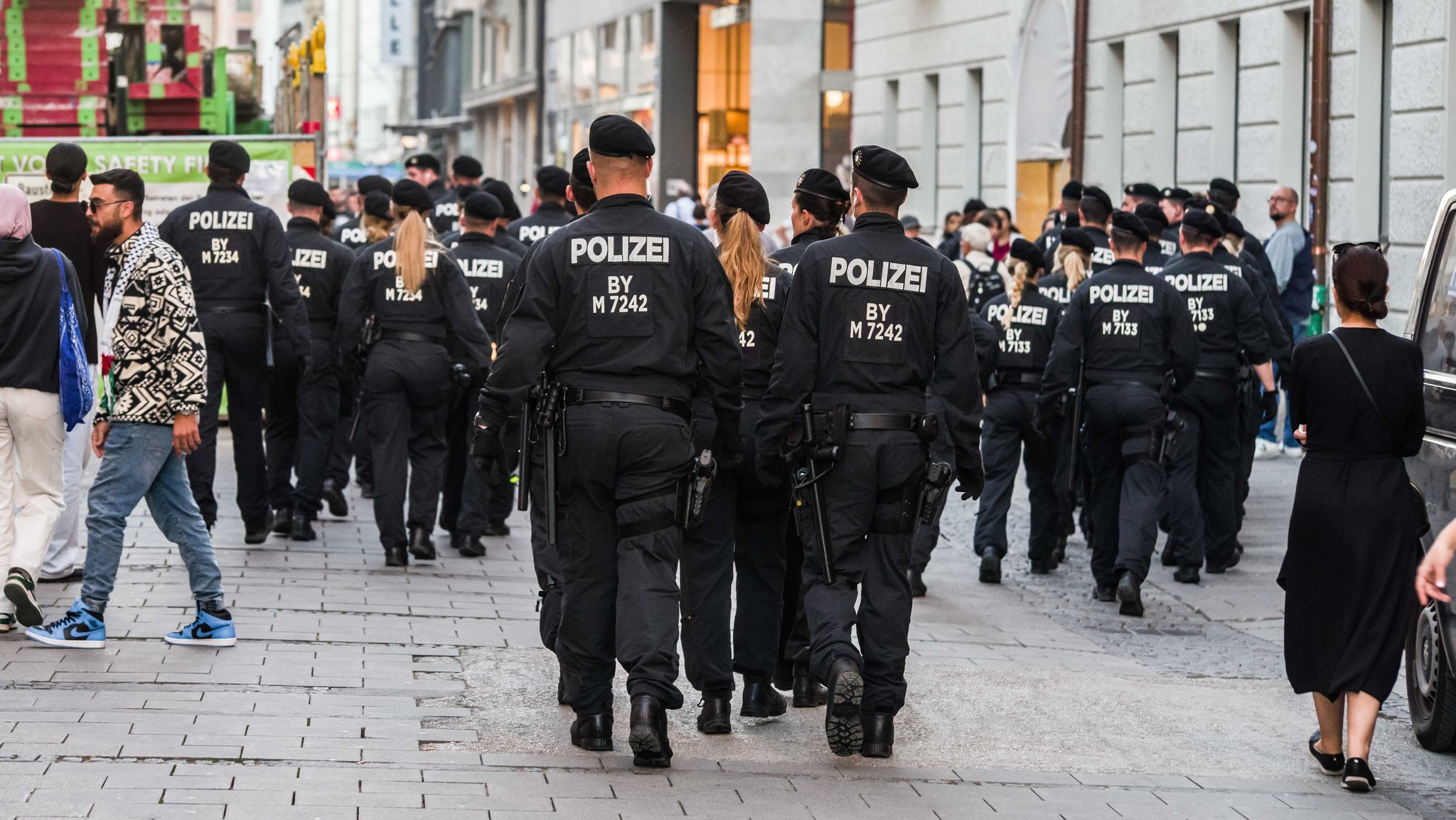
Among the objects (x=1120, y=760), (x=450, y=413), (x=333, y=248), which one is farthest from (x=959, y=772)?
(x=333, y=248)

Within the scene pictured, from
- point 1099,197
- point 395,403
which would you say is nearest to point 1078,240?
point 1099,197

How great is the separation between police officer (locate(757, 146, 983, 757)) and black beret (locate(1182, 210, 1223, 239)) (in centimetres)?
457

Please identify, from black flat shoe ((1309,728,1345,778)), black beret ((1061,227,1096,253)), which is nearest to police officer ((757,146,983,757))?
black flat shoe ((1309,728,1345,778))

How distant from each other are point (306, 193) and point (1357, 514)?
24.3 ft

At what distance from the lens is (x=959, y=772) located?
647 cm

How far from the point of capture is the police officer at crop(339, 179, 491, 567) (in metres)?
10.4

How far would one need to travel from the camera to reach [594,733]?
6516 mm

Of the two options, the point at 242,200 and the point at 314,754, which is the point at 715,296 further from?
the point at 242,200

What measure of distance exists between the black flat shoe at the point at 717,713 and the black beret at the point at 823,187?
1.85 m

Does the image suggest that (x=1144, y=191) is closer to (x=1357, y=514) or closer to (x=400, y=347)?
(x=400, y=347)

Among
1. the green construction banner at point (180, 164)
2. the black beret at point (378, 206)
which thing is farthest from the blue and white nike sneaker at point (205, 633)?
the green construction banner at point (180, 164)

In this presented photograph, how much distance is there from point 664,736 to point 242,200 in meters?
5.60

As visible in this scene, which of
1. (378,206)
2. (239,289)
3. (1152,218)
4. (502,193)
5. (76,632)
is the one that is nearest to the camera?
(76,632)

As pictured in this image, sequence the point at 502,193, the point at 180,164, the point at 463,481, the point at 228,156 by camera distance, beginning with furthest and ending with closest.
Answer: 1. the point at 180,164
2. the point at 502,193
3. the point at 463,481
4. the point at 228,156
